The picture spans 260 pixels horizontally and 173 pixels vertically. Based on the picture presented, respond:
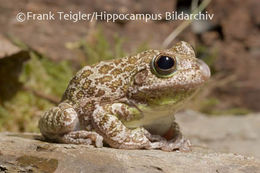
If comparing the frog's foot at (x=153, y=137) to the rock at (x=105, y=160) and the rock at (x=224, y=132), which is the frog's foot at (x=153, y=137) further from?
the rock at (x=224, y=132)

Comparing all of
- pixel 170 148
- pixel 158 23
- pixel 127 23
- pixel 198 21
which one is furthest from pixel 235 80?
pixel 170 148

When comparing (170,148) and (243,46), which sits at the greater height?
(243,46)

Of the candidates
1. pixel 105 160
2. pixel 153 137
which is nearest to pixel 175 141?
pixel 153 137

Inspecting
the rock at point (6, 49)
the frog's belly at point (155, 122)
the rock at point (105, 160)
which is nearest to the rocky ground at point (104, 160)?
the rock at point (105, 160)

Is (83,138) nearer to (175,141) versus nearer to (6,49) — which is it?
(175,141)

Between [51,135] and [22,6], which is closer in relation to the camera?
[51,135]

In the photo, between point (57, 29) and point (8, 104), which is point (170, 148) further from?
point (57, 29)

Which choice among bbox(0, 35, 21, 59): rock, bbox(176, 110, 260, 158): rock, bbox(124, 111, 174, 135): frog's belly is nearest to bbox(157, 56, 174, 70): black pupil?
bbox(124, 111, 174, 135): frog's belly
